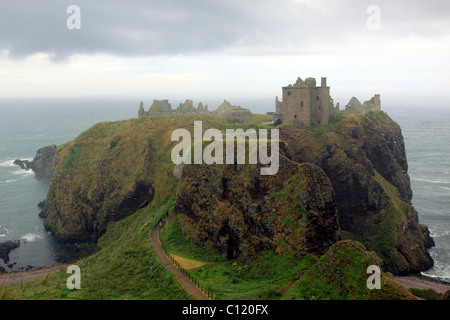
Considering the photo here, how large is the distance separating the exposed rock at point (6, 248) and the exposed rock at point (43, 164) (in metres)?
47.4

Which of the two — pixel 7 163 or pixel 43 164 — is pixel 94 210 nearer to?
pixel 43 164

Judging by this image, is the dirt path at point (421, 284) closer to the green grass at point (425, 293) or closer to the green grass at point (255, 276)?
the green grass at point (425, 293)

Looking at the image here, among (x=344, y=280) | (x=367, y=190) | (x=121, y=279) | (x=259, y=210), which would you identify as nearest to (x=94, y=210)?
(x=121, y=279)

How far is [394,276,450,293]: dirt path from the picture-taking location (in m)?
52.2

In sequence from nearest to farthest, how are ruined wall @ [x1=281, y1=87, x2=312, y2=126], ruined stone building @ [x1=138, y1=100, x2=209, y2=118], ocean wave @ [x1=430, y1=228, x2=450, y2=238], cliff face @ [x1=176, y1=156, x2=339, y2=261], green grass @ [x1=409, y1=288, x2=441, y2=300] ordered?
cliff face @ [x1=176, y1=156, x2=339, y2=261] < green grass @ [x1=409, y1=288, x2=441, y2=300] < ocean wave @ [x1=430, y1=228, x2=450, y2=238] < ruined wall @ [x1=281, y1=87, x2=312, y2=126] < ruined stone building @ [x1=138, y1=100, x2=209, y2=118]

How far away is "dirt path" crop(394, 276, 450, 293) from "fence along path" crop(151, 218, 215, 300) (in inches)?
1178

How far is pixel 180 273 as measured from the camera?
40969mm

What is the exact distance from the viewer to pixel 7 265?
6228cm

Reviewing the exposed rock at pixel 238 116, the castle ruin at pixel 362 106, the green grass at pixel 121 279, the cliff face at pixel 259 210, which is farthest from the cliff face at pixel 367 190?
the green grass at pixel 121 279

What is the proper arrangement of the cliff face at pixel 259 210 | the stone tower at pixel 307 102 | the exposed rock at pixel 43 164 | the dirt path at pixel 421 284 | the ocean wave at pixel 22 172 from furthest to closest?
the ocean wave at pixel 22 172, the exposed rock at pixel 43 164, the stone tower at pixel 307 102, the dirt path at pixel 421 284, the cliff face at pixel 259 210

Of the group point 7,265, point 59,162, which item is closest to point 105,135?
point 59,162

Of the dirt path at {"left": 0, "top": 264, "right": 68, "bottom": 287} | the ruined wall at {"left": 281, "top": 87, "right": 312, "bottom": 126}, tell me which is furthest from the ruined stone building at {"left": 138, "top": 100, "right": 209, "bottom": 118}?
the dirt path at {"left": 0, "top": 264, "right": 68, "bottom": 287}

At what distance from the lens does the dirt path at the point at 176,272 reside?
35797mm

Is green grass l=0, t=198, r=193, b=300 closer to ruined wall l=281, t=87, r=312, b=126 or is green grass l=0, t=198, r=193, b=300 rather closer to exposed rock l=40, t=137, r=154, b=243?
exposed rock l=40, t=137, r=154, b=243
